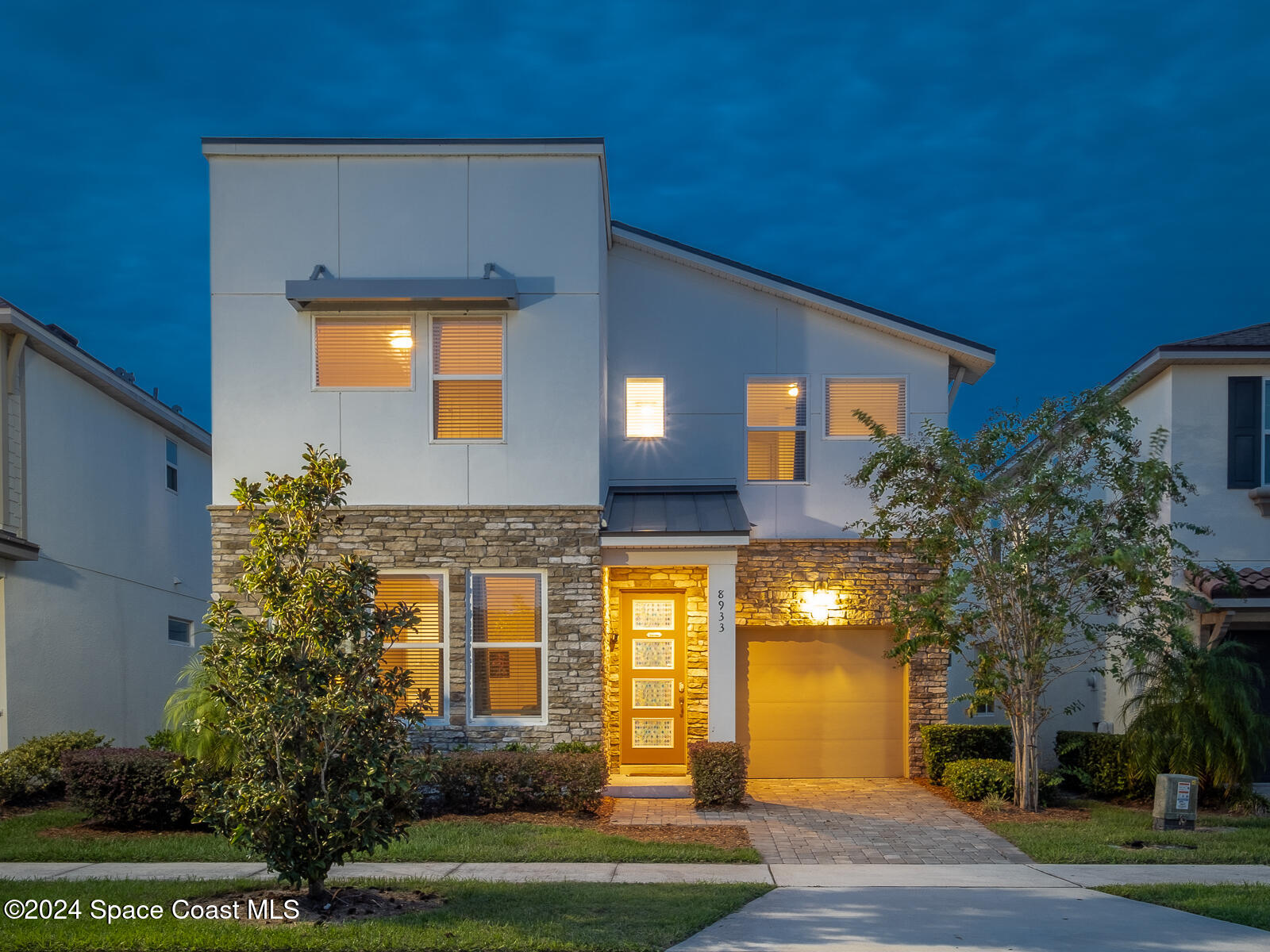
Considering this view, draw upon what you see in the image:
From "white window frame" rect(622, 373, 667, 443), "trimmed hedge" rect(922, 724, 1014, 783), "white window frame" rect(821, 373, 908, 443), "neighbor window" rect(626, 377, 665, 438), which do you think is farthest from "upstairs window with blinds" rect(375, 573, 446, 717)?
"trimmed hedge" rect(922, 724, 1014, 783)

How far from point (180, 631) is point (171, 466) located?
9.88 ft

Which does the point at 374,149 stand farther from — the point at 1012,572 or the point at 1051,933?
the point at 1051,933

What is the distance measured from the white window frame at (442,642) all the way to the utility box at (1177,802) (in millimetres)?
8027

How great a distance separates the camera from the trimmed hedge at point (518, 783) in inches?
451

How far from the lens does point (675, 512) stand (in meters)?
13.6

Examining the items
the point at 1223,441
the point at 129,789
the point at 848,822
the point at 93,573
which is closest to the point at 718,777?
the point at 848,822

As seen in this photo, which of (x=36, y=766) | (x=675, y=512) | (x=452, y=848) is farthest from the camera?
(x=675, y=512)

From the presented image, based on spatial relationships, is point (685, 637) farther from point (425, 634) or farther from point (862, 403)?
point (862, 403)

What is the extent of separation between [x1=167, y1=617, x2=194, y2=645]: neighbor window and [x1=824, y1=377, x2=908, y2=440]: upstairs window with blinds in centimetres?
1175

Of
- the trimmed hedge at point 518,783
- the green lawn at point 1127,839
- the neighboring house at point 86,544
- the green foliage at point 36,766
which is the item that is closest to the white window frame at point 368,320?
the neighboring house at point 86,544

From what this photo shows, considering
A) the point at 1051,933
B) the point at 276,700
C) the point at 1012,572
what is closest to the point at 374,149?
the point at 276,700

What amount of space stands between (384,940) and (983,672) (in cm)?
803

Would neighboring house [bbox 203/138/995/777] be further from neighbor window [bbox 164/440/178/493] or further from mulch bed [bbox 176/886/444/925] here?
neighbor window [bbox 164/440/178/493]

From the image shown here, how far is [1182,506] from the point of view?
1373 centimetres
